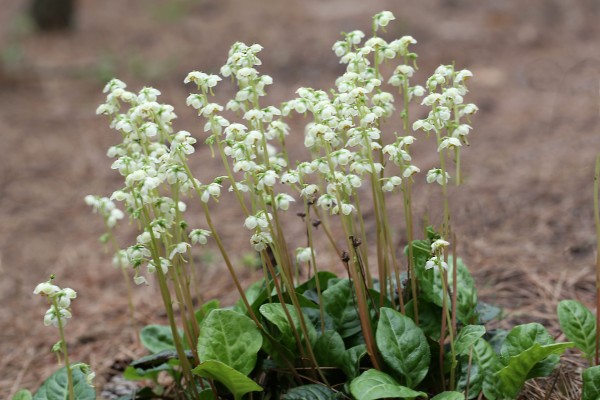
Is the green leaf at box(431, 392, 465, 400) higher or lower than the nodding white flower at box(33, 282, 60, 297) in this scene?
lower

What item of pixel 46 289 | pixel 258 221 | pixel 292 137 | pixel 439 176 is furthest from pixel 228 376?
pixel 292 137

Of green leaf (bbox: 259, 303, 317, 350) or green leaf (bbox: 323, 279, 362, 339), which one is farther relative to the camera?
green leaf (bbox: 323, 279, 362, 339)

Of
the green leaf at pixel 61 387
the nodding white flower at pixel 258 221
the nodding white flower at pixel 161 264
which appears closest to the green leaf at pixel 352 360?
the nodding white flower at pixel 258 221

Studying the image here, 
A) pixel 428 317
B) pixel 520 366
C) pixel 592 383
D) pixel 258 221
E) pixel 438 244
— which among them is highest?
pixel 258 221

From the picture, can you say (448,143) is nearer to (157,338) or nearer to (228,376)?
(228,376)

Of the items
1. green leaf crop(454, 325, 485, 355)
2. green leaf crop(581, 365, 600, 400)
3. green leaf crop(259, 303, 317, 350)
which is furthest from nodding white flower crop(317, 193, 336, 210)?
green leaf crop(581, 365, 600, 400)

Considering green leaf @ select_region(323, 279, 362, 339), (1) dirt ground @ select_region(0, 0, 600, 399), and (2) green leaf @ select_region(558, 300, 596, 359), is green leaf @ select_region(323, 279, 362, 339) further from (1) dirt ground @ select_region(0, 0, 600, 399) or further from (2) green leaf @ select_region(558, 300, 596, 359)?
(2) green leaf @ select_region(558, 300, 596, 359)

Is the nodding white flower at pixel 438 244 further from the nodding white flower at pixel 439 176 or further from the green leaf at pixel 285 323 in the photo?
the green leaf at pixel 285 323
